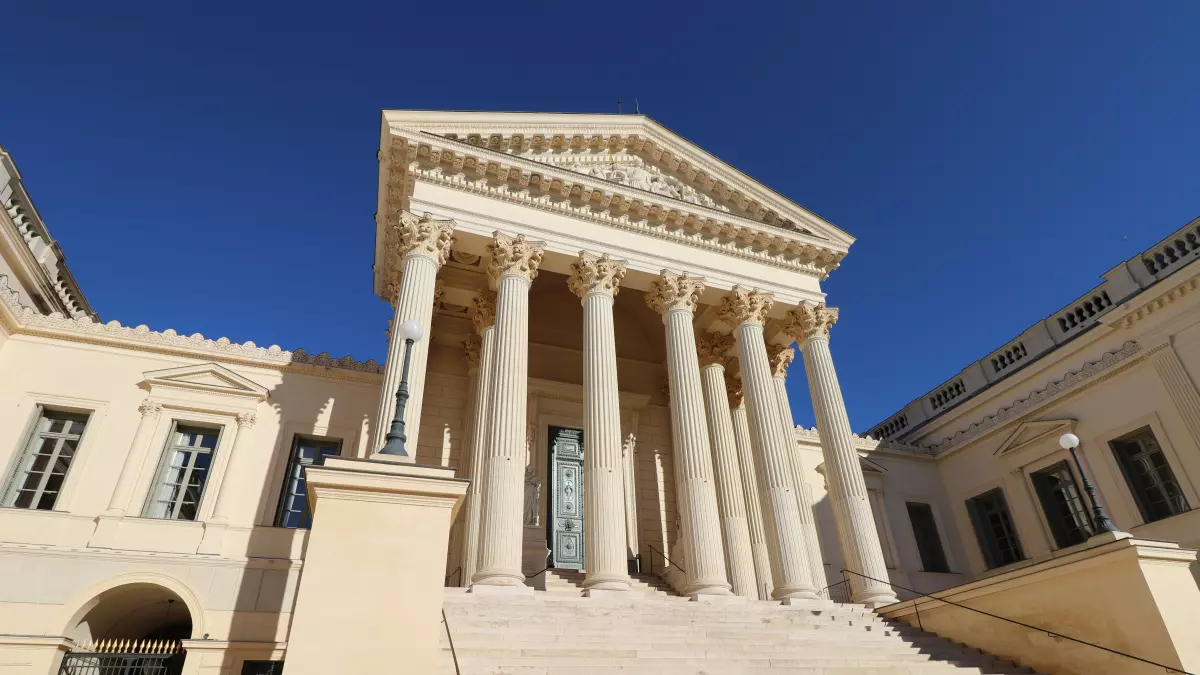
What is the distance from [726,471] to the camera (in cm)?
1554

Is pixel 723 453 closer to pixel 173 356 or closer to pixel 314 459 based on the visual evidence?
pixel 314 459

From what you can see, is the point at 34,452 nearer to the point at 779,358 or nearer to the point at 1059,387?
the point at 779,358

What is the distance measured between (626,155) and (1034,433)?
49.1ft

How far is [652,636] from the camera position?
31.5 ft

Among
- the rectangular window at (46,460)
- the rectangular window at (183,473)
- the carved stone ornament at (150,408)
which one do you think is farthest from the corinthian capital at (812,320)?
the rectangular window at (46,460)

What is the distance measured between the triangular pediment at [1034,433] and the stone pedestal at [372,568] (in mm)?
20177

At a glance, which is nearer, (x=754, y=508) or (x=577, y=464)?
(x=754, y=508)

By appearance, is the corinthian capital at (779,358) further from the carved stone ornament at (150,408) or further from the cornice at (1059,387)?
the carved stone ornament at (150,408)

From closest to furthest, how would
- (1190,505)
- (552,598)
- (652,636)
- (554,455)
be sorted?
(652,636) → (552,598) → (1190,505) → (554,455)

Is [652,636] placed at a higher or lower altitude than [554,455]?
lower

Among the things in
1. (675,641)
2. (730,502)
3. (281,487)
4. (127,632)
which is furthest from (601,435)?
(127,632)

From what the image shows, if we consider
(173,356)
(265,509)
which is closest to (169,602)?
(265,509)

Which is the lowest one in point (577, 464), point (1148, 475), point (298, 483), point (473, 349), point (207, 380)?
point (298, 483)

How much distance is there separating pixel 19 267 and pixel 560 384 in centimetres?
1410
